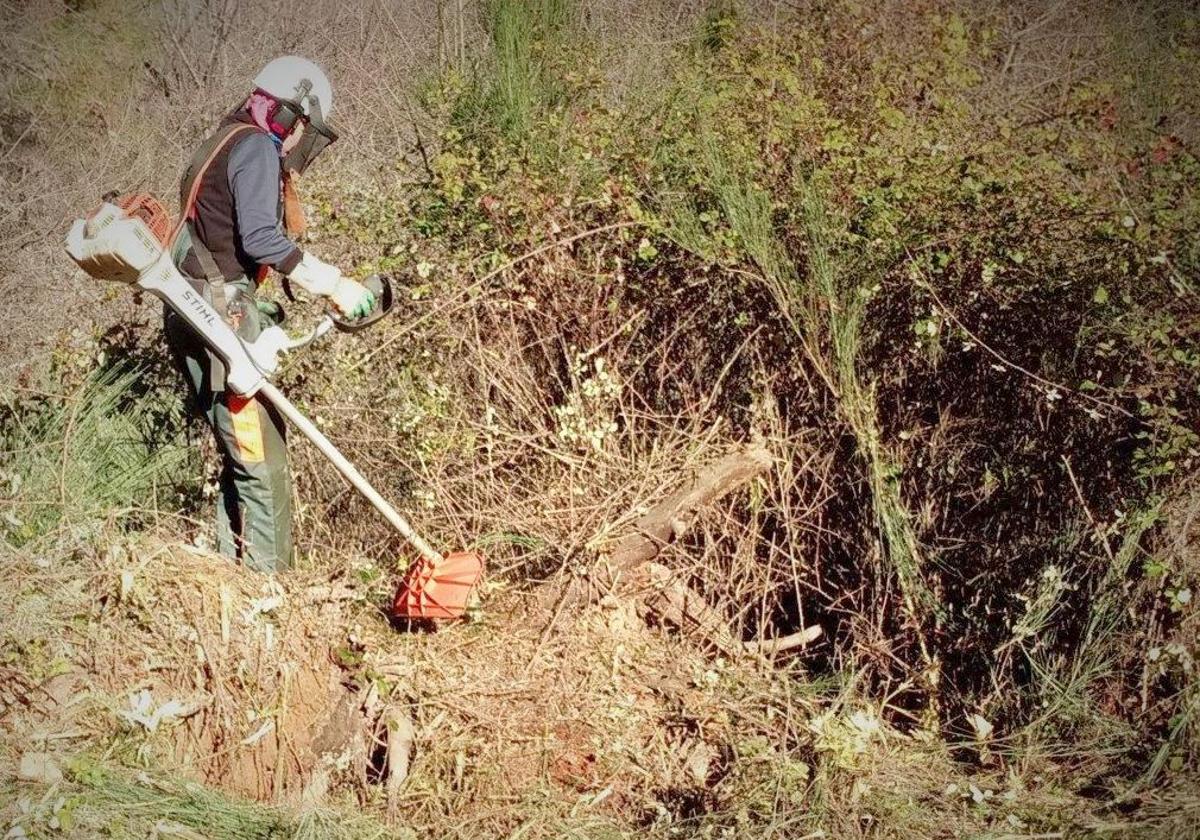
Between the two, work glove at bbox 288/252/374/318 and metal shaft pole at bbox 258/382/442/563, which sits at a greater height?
work glove at bbox 288/252/374/318

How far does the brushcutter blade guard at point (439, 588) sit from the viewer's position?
9.95 ft

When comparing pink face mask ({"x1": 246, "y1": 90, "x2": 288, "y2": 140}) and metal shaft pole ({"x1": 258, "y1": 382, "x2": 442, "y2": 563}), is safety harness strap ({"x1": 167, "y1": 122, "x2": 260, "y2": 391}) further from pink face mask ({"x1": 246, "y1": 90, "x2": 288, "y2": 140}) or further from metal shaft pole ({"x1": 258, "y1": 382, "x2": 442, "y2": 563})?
metal shaft pole ({"x1": 258, "y1": 382, "x2": 442, "y2": 563})

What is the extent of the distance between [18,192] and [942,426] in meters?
6.07

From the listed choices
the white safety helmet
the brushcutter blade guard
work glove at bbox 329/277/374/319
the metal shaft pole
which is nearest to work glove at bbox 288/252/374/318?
work glove at bbox 329/277/374/319

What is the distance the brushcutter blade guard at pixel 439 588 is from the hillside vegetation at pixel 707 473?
0.14m

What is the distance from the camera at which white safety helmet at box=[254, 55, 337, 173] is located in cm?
316

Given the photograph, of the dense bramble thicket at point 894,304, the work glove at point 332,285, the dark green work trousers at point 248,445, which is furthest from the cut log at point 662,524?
the work glove at point 332,285

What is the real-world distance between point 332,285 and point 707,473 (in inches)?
56.8

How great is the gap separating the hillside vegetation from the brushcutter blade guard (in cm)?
14

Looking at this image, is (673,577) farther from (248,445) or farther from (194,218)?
(194,218)

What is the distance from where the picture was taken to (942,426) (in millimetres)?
3133

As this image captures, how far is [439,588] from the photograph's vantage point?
3.05 m

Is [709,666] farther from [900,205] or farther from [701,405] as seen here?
[900,205]

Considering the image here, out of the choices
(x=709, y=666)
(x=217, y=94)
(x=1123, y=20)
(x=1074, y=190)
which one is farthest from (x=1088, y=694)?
(x=217, y=94)
